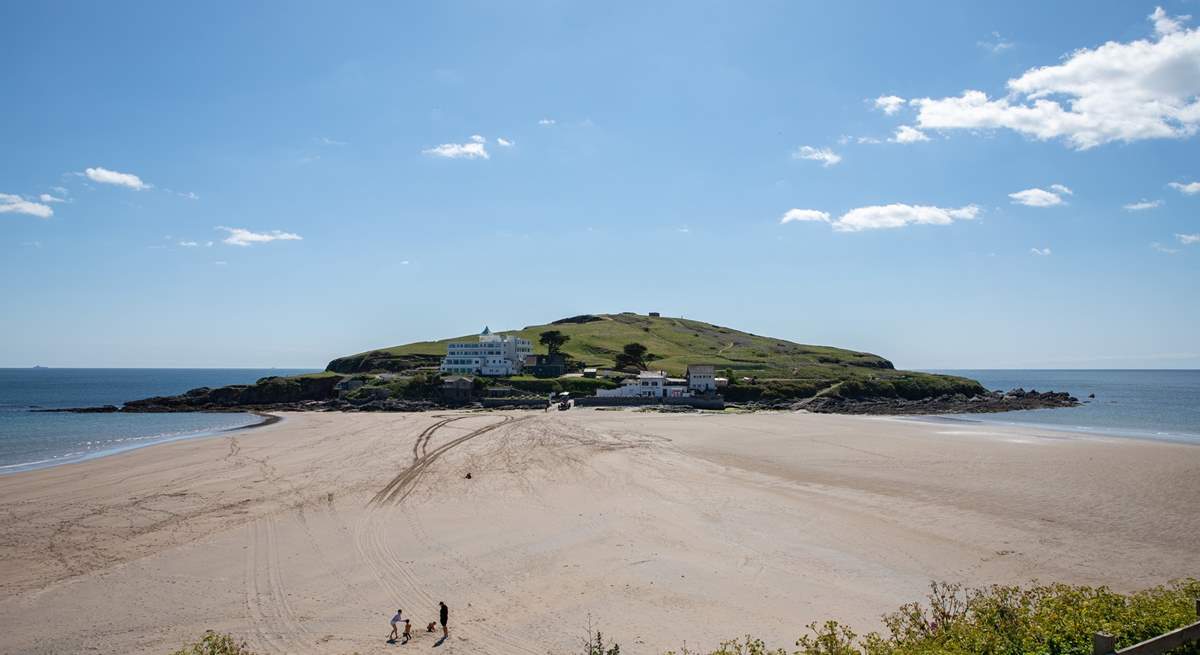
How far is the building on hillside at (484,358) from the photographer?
337ft

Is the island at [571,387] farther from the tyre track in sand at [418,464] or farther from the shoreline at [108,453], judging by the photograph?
the tyre track in sand at [418,464]

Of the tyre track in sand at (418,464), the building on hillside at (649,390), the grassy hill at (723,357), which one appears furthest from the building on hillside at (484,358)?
the tyre track in sand at (418,464)

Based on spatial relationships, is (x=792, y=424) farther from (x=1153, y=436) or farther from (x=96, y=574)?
(x=96, y=574)

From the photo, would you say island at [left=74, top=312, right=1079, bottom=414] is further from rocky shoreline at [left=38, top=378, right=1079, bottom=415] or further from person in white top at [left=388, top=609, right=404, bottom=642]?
person in white top at [left=388, top=609, right=404, bottom=642]

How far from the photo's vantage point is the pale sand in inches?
647

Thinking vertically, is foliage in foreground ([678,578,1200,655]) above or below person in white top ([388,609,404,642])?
above

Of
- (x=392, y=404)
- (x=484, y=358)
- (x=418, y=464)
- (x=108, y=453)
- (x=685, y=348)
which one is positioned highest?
(x=685, y=348)

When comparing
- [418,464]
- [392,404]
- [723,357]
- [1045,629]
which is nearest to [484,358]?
[392,404]

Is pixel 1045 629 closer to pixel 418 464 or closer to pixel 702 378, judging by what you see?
pixel 418 464

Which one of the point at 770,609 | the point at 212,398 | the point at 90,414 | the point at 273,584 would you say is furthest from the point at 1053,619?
Result: the point at 212,398

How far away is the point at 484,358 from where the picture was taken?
103625mm

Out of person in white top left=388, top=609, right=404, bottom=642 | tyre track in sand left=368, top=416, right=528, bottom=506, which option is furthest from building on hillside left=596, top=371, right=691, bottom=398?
person in white top left=388, top=609, right=404, bottom=642

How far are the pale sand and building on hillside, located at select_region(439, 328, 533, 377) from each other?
59.4m

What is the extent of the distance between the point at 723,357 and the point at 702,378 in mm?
53202
